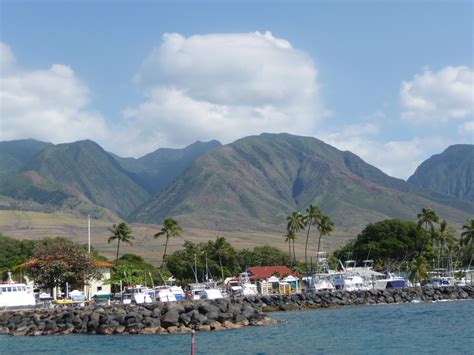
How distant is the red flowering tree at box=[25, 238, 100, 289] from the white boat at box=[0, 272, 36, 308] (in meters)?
11.7

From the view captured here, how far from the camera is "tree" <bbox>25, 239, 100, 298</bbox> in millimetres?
93750

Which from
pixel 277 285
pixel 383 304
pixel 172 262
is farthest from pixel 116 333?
pixel 172 262

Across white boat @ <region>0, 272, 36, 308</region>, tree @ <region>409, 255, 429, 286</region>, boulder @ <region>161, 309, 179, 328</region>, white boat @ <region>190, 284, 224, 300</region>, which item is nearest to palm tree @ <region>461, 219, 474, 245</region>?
tree @ <region>409, 255, 429, 286</region>

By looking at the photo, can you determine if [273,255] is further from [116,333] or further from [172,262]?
[116,333]

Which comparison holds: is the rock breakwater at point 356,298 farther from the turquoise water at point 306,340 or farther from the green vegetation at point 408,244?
the green vegetation at point 408,244

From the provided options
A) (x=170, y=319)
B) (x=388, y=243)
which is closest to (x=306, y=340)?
(x=170, y=319)

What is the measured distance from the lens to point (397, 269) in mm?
138875

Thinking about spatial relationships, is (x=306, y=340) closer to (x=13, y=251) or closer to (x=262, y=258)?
(x=13, y=251)

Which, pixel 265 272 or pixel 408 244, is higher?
pixel 408 244

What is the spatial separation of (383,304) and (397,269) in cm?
3669

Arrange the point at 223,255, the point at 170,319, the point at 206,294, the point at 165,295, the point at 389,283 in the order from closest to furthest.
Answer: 1. the point at 170,319
2. the point at 165,295
3. the point at 206,294
4. the point at 389,283
5. the point at 223,255

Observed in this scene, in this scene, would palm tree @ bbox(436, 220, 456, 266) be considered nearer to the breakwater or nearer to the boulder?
the breakwater

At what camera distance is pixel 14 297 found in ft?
265

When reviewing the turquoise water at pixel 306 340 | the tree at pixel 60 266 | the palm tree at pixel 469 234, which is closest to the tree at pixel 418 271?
the palm tree at pixel 469 234
